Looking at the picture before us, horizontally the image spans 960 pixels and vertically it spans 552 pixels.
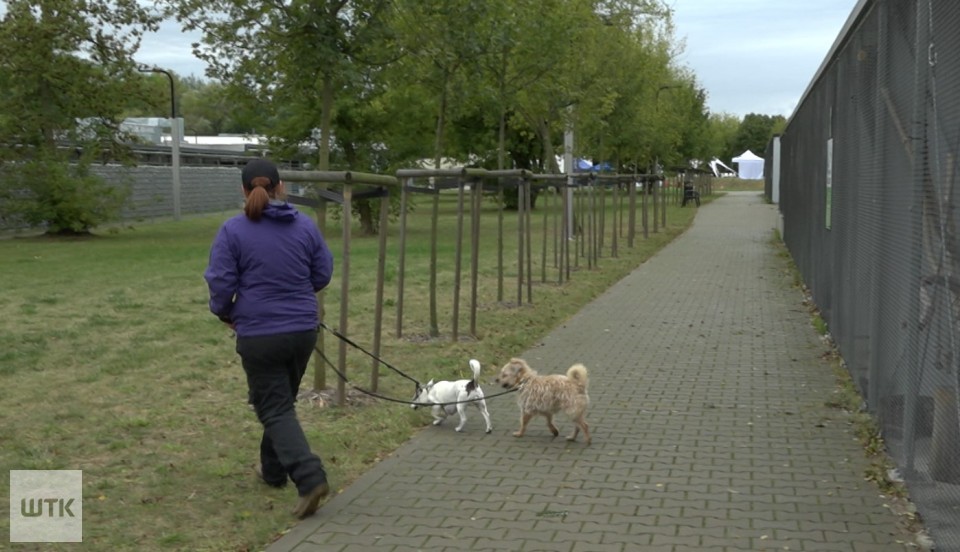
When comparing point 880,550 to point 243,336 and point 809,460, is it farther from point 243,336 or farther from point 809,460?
point 243,336

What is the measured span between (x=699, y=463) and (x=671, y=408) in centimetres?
175

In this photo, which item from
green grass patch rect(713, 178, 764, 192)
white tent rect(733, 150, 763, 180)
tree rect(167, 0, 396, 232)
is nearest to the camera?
tree rect(167, 0, 396, 232)

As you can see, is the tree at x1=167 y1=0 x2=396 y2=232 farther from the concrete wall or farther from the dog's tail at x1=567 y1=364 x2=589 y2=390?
the concrete wall

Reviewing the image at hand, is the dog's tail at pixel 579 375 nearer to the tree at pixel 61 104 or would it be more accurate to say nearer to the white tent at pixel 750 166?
the tree at pixel 61 104

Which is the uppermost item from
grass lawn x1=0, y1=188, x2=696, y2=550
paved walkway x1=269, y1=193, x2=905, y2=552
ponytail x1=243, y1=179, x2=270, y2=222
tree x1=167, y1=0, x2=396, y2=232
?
tree x1=167, y1=0, x2=396, y2=232

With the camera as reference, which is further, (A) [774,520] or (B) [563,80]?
(B) [563,80]

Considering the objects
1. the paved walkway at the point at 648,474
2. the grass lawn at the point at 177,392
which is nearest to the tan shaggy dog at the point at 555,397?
the paved walkway at the point at 648,474

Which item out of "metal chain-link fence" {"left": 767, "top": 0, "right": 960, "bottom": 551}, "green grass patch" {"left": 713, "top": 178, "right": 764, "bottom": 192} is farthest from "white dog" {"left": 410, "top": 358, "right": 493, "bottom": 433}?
"green grass patch" {"left": 713, "top": 178, "right": 764, "bottom": 192}

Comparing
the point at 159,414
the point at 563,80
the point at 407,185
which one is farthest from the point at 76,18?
the point at 159,414

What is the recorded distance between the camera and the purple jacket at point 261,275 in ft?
18.7

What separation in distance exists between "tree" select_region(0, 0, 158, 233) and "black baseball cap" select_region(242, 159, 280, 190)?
85.4 ft

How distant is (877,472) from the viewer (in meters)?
6.65

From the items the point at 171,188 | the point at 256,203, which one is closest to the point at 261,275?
the point at 256,203

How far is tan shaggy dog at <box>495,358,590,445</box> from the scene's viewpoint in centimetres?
734
